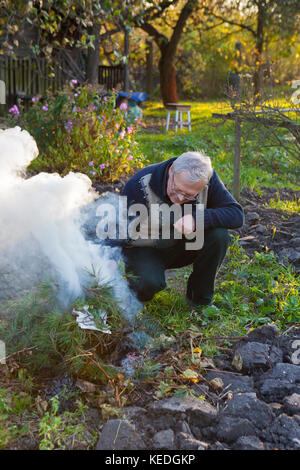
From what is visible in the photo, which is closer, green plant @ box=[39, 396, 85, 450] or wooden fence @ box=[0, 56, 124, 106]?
green plant @ box=[39, 396, 85, 450]

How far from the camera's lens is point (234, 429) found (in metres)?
2.14

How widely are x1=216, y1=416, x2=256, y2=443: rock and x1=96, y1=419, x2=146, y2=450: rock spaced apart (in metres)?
0.35

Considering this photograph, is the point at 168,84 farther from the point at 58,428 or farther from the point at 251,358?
the point at 58,428

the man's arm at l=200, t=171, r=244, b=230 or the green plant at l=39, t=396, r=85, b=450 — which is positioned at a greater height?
the man's arm at l=200, t=171, r=244, b=230

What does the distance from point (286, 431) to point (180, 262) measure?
1510 mm

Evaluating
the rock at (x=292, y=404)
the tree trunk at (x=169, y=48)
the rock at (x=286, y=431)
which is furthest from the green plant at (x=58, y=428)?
the tree trunk at (x=169, y=48)

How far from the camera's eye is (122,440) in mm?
2049

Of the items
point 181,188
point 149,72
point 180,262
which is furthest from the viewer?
point 149,72

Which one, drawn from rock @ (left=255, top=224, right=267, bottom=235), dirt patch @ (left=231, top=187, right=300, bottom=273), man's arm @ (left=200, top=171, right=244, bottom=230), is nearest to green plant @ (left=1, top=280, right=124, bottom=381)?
man's arm @ (left=200, top=171, right=244, bottom=230)

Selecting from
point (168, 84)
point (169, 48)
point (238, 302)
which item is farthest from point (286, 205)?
point (168, 84)

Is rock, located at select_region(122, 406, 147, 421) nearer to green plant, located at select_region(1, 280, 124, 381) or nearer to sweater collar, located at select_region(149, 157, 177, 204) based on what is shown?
green plant, located at select_region(1, 280, 124, 381)

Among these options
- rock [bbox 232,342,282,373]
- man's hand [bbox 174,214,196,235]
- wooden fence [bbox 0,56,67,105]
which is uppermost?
wooden fence [bbox 0,56,67,105]

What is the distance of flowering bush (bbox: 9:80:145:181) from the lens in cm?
575

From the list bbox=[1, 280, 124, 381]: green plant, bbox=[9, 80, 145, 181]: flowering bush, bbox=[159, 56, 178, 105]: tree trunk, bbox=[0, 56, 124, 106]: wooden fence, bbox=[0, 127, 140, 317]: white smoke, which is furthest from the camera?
bbox=[159, 56, 178, 105]: tree trunk
